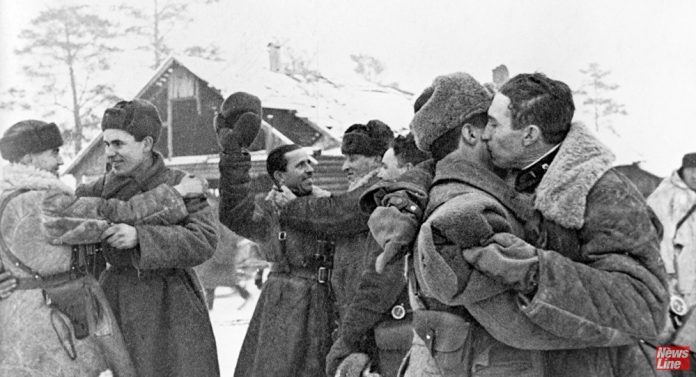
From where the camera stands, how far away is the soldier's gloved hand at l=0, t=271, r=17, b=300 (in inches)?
122

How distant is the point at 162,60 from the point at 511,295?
1528 cm

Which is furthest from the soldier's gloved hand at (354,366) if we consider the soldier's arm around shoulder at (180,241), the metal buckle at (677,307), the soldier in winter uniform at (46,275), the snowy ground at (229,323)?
the snowy ground at (229,323)

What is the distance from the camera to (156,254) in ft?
11.0

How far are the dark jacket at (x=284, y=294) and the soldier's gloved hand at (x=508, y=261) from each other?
2.01 m

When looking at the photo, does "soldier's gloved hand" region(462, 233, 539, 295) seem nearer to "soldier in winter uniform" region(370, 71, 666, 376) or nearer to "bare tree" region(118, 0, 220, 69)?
"soldier in winter uniform" region(370, 71, 666, 376)

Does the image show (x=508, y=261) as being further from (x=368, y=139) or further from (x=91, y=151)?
(x=91, y=151)

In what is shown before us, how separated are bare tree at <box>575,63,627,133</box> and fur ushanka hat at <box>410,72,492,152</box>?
442cm

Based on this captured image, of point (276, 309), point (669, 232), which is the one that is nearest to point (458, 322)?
point (276, 309)

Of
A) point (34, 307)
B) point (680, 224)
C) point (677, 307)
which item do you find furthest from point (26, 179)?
point (680, 224)

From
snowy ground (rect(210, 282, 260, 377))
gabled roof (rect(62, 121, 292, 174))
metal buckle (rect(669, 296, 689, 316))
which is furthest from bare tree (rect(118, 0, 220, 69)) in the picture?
metal buckle (rect(669, 296, 689, 316))

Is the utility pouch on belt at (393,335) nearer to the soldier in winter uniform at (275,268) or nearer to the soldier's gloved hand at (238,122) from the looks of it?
the soldier in winter uniform at (275,268)

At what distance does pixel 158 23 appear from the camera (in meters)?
15.3

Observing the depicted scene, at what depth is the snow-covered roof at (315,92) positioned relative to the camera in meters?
12.2

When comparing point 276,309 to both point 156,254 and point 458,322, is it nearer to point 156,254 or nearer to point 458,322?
point 156,254
